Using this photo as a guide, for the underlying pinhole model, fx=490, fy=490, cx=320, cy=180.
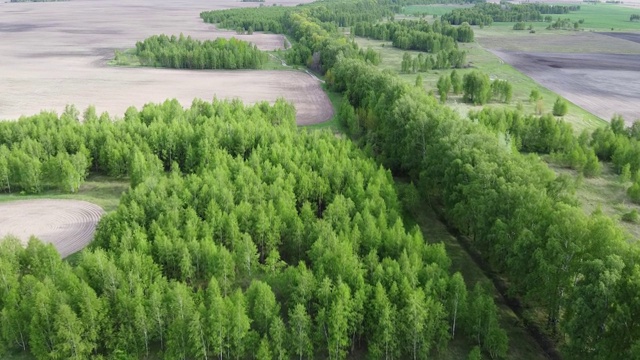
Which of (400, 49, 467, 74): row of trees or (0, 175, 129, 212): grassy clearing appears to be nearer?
(0, 175, 129, 212): grassy clearing

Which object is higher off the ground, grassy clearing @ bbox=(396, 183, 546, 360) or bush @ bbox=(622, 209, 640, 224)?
bush @ bbox=(622, 209, 640, 224)

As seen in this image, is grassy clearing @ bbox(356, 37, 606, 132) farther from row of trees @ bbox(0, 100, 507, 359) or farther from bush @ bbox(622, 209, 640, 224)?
row of trees @ bbox(0, 100, 507, 359)

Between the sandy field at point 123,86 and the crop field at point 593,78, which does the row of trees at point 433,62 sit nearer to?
the crop field at point 593,78

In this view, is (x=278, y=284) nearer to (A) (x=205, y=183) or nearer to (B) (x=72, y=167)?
(A) (x=205, y=183)

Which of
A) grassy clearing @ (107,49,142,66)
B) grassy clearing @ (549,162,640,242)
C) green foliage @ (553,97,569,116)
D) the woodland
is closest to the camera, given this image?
the woodland

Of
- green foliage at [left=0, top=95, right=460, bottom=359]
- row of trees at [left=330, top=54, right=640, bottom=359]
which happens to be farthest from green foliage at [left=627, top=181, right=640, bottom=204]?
green foliage at [left=0, top=95, right=460, bottom=359]

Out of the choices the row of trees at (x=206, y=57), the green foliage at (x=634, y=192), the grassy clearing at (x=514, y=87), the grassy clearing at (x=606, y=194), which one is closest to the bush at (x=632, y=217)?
the grassy clearing at (x=606, y=194)

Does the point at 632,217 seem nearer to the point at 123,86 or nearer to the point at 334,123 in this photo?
the point at 334,123

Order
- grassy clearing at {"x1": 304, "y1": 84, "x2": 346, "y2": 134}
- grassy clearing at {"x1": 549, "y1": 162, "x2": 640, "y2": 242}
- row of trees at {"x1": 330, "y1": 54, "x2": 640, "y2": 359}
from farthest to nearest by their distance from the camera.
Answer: grassy clearing at {"x1": 304, "y1": 84, "x2": 346, "y2": 134} → grassy clearing at {"x1": 549, "y1": 162, "x2": 640, "y2": 242} → row of trees at {"x1": 330, "y1": 54, "x2": 640, "y2": 359}
